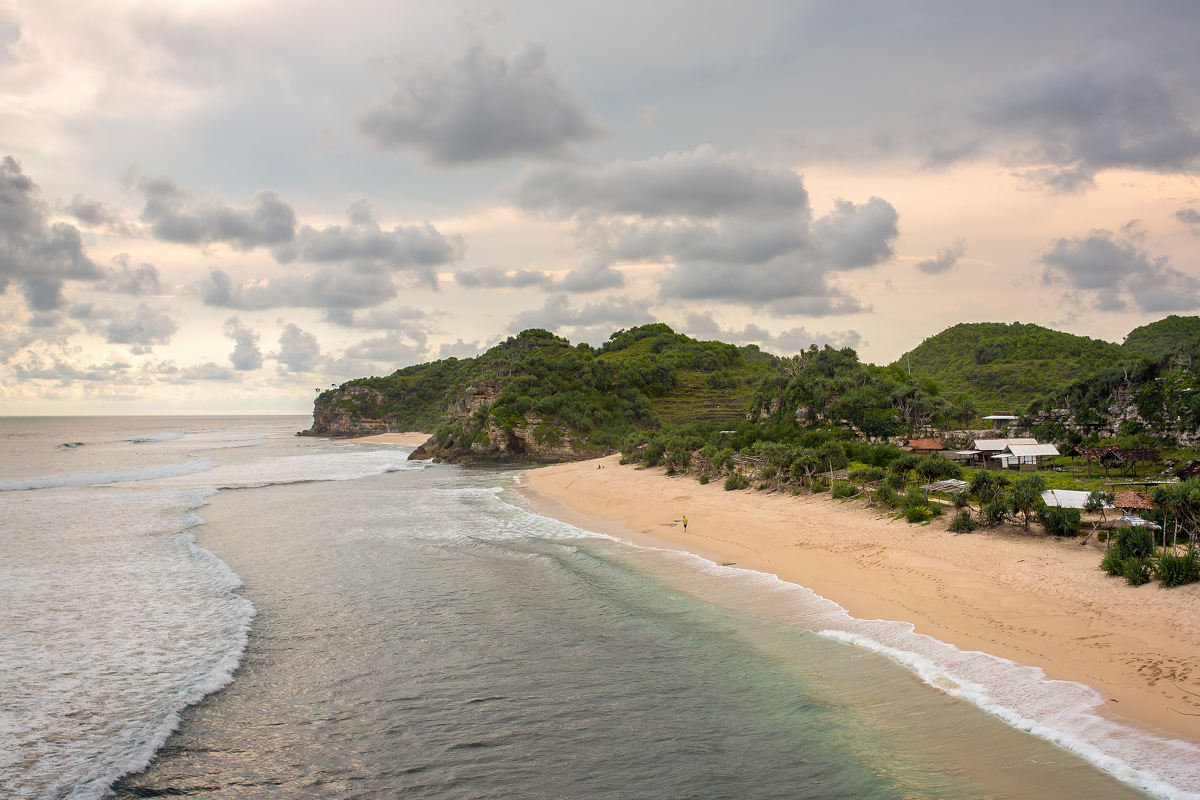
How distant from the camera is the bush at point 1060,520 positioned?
55.8ft

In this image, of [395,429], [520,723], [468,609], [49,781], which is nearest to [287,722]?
[49,781]

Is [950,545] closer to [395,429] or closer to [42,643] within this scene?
[42,643]

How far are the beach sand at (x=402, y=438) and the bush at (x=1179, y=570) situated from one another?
10830cm

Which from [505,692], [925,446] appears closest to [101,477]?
[505,692]

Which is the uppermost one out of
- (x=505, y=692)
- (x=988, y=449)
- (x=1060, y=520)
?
(x=988, y=449)

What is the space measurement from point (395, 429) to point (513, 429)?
74422 millimetres

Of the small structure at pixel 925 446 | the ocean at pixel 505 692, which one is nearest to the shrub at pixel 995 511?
the ocean at pixel 505 692

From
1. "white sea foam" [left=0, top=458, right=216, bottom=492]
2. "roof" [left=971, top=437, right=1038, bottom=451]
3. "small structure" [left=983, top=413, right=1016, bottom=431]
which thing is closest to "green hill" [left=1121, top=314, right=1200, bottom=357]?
"small structure" [left=983, top=413, right=1016, bottom=431]

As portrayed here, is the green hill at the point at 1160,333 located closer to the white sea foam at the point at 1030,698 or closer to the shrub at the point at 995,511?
the shrub at the point at 995,511

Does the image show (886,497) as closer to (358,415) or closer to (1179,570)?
(1179,570)

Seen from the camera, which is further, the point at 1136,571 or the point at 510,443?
the point at 510,443

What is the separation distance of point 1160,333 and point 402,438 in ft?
460

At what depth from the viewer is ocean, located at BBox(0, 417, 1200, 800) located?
8016 millimetres

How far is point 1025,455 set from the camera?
3769cm
